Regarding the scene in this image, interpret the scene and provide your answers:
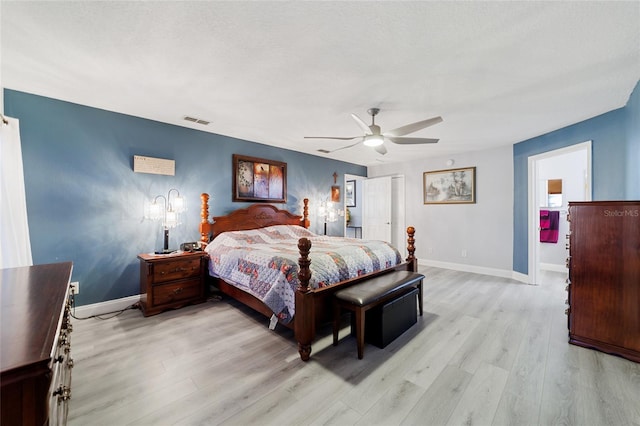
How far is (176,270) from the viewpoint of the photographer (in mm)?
3264

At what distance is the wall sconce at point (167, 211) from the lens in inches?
134

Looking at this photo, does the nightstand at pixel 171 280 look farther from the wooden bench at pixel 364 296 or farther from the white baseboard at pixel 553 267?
the white baseboard at pixel 553 267

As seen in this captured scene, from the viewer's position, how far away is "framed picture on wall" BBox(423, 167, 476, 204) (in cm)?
527

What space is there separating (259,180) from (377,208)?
10.8ft

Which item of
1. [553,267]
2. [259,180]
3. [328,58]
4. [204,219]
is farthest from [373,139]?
[553,267]

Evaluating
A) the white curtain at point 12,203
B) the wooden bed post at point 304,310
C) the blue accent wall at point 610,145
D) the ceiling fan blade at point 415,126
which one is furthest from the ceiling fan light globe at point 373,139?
the white curtain at point 12,203

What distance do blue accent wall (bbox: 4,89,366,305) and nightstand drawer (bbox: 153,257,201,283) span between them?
557mm

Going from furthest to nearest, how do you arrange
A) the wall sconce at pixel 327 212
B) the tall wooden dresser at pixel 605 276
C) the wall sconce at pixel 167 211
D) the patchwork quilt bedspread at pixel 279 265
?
1. the wall sconce at pixel 327 212
2. the wall sconce at pixel 167 211
3. the patchwork quilt bedspread at pixel 279 265
4. the tall wooden dresser at pixel 605 276

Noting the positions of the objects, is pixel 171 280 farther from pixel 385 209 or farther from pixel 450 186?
pixel 450 186

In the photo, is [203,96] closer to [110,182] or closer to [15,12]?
[15,12]

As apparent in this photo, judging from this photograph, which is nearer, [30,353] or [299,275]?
[30,353]

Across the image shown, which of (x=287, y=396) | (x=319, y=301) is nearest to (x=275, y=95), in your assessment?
(x=319, y=301)

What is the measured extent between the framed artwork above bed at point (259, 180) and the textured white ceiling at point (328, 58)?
1.17 meters

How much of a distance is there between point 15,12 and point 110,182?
1984 millimetres
